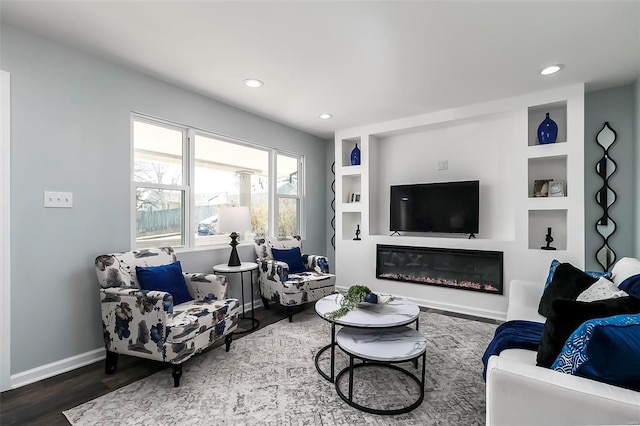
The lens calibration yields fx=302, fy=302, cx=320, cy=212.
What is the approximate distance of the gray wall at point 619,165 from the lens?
10.3 feet

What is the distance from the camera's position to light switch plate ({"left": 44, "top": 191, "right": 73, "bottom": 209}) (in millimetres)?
2271

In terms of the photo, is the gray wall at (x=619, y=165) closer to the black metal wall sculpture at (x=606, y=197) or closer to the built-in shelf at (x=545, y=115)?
the black metal wall sculpture at (x=606, y=197)

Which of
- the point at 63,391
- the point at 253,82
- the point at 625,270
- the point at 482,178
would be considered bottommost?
the point at 63,391

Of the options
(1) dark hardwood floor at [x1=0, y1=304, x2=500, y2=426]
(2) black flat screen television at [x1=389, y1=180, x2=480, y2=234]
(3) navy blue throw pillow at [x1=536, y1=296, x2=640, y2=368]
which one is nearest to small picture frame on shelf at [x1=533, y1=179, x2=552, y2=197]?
(2) black flat screen television at [x1=389, y1=180, x2=480, y2=234]

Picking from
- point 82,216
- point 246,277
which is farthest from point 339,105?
point 82,216

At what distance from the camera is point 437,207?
13.2 feet

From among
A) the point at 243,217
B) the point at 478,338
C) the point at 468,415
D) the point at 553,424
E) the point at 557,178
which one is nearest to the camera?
the point at 553,424

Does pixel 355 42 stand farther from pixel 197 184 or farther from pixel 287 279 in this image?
pixel 287 279

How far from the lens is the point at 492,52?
2479 mm

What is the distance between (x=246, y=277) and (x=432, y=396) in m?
2.54

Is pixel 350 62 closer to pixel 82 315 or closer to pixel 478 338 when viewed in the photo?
pixel 478 338

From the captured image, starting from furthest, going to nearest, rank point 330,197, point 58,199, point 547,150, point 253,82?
point 330,197, point 547,150, point 253,82, point 58,199

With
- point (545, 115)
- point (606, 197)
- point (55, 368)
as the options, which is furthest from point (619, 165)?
point (55, 368)

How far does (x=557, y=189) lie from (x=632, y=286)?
77.4 inches
